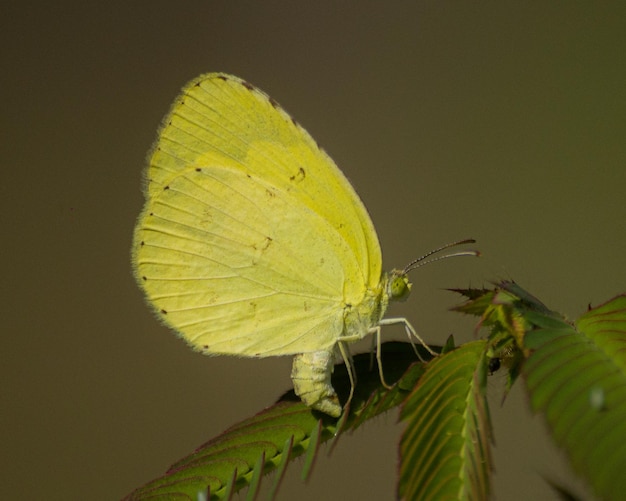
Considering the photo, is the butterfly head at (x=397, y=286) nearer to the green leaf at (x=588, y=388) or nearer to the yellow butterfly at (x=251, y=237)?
the yellow butterfly at (x=251, y=237)

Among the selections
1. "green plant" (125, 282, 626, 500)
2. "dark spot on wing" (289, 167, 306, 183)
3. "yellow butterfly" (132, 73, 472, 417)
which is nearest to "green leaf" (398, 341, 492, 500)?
"green plant" (125, 282, 626, 500)

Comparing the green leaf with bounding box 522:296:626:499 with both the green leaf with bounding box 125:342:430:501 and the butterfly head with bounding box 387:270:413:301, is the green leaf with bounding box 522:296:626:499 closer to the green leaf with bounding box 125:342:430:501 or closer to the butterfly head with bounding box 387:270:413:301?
the green leaf with bounding box 125:342:430:501

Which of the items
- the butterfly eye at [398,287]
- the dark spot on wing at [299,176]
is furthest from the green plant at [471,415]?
the dark spot on wing at [299,176]

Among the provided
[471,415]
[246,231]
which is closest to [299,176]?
[246,231]

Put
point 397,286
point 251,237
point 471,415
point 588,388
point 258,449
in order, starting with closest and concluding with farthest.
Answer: point 588,388 → point 471,415 → point 258,449 → point 397,286 → point 251,237

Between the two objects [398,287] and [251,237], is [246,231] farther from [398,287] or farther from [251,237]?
[398,287]

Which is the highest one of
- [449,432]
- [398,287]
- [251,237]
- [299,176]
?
[299,176]

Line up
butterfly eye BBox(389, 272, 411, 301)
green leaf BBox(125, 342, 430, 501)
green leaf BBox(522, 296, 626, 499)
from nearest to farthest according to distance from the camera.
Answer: green leaf BBox(522, 296, 626, 499) → green leaf BBox(125, 342, 430, 501) → butterfly eye BBox(389, 272, 411, 301)
